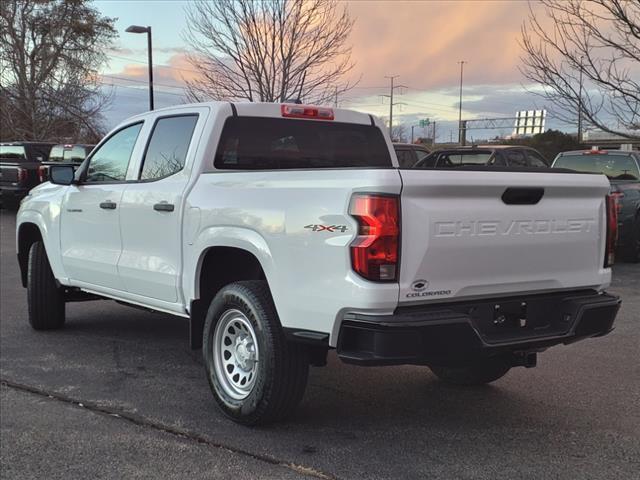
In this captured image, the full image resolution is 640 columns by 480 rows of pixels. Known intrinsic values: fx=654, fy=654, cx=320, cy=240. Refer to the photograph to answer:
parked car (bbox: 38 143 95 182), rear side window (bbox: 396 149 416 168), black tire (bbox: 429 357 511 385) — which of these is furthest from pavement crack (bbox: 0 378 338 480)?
parked car (bbox: 38 143 95 182)

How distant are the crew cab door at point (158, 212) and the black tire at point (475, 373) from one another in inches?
81.0

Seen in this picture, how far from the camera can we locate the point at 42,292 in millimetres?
6371

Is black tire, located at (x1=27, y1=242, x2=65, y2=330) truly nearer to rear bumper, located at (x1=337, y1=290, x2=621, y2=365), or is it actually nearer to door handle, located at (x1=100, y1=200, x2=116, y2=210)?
door handle, located at (x1=100, y1=200, x2=116, y2=210)

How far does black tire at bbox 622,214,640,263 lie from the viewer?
1092 centimetres

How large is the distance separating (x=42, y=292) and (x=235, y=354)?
3148 millimetres

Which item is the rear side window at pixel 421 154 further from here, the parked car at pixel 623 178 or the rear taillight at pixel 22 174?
the rear taillight at pixel 22 174

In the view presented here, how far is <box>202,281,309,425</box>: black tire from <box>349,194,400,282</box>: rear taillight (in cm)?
79

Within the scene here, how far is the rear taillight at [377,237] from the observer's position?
3123mm

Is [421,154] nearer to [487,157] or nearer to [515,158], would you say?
[487,157]

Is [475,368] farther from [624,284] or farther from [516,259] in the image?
[624,284]

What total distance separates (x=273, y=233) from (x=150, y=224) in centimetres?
146

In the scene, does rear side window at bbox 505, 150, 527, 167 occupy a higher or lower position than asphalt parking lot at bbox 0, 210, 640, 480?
higher

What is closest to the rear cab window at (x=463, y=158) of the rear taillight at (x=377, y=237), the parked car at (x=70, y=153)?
the rear taillight at (x=377, y=237)

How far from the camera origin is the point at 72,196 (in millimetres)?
5793
